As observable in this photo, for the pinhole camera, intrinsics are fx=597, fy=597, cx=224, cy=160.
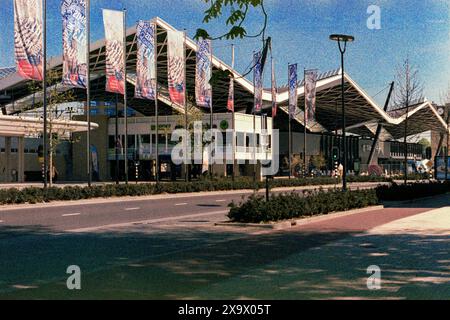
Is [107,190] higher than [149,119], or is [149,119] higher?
[149,119]

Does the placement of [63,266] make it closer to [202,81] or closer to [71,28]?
[71,28]

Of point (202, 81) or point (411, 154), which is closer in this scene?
point (202, 81)

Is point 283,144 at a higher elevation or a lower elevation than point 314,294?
higher

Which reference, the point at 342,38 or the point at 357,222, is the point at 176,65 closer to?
the point at 342,38

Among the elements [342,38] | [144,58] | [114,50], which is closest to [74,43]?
[114,50]

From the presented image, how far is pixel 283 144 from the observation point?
9519 centimetres

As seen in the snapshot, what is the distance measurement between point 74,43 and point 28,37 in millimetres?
4141

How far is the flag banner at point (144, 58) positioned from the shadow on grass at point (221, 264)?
81.3 feet

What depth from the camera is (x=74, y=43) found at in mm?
32875

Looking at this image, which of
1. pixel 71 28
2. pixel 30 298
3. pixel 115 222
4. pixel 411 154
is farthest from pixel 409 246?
pixel 411 154
